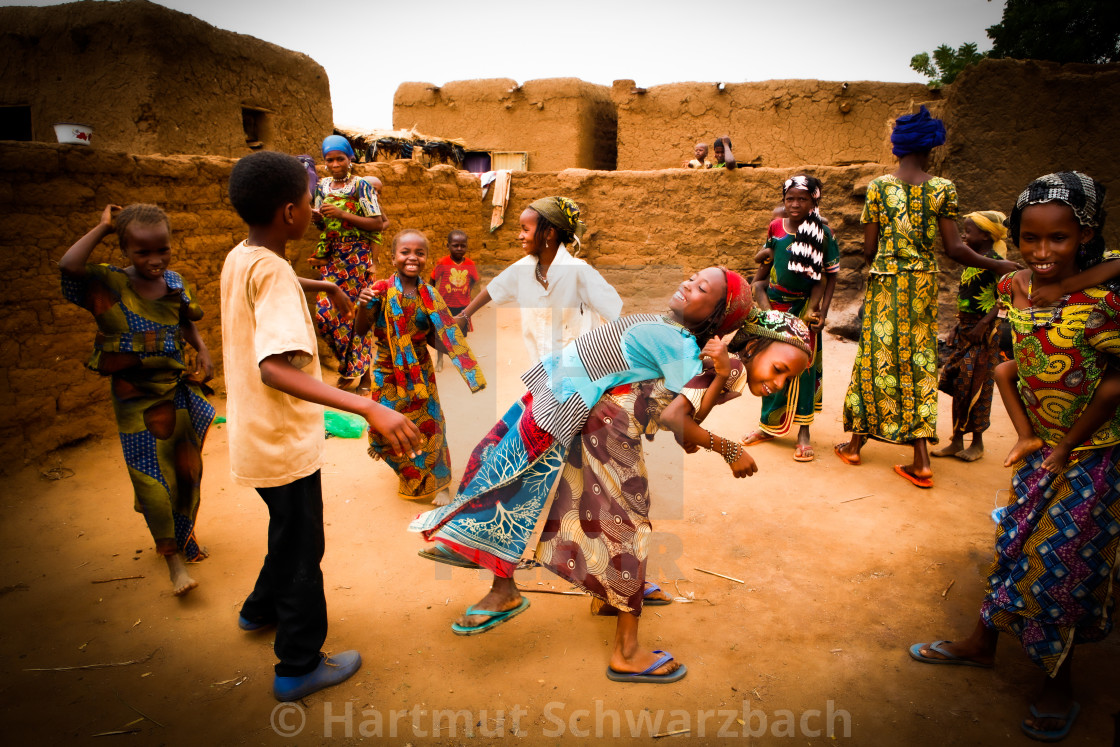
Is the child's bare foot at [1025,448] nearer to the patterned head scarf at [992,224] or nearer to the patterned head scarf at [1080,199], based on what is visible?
the patterned head scarf at [1080,199]

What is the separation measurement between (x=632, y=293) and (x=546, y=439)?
6302 millimetres

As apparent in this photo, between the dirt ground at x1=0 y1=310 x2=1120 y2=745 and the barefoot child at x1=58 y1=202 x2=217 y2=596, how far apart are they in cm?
37

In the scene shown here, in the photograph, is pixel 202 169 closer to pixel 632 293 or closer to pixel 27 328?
pixel 27 328

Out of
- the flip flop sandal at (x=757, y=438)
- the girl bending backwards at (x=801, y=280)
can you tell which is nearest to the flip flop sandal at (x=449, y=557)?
the girl bending backwards at (x=801, y=280)

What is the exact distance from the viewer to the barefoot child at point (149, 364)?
2713mm

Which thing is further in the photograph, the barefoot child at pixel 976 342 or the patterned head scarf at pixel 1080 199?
the barefoot child at pixel 976 342

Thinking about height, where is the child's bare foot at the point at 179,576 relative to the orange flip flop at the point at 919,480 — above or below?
above

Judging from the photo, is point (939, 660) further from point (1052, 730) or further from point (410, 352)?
point (410, 352)

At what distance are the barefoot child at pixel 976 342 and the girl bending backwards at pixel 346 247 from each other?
452cm

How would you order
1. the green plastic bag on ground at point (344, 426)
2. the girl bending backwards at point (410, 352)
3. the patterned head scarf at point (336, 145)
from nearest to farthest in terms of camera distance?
the girl bending backwards at point (410, 352), the green plastic bag on ground at point (344, 426), the patterned head scarf at point (336, 145)

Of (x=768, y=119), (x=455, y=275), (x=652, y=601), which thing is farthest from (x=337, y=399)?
(x=768, y=119)

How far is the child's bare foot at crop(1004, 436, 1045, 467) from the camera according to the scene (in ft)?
7.12

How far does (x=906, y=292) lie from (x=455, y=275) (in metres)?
4.79

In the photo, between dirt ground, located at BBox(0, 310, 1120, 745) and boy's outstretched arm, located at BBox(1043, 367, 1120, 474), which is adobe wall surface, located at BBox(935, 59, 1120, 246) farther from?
boy's outstretched arm, located at BBox(1043, 367, 1120, 474)
